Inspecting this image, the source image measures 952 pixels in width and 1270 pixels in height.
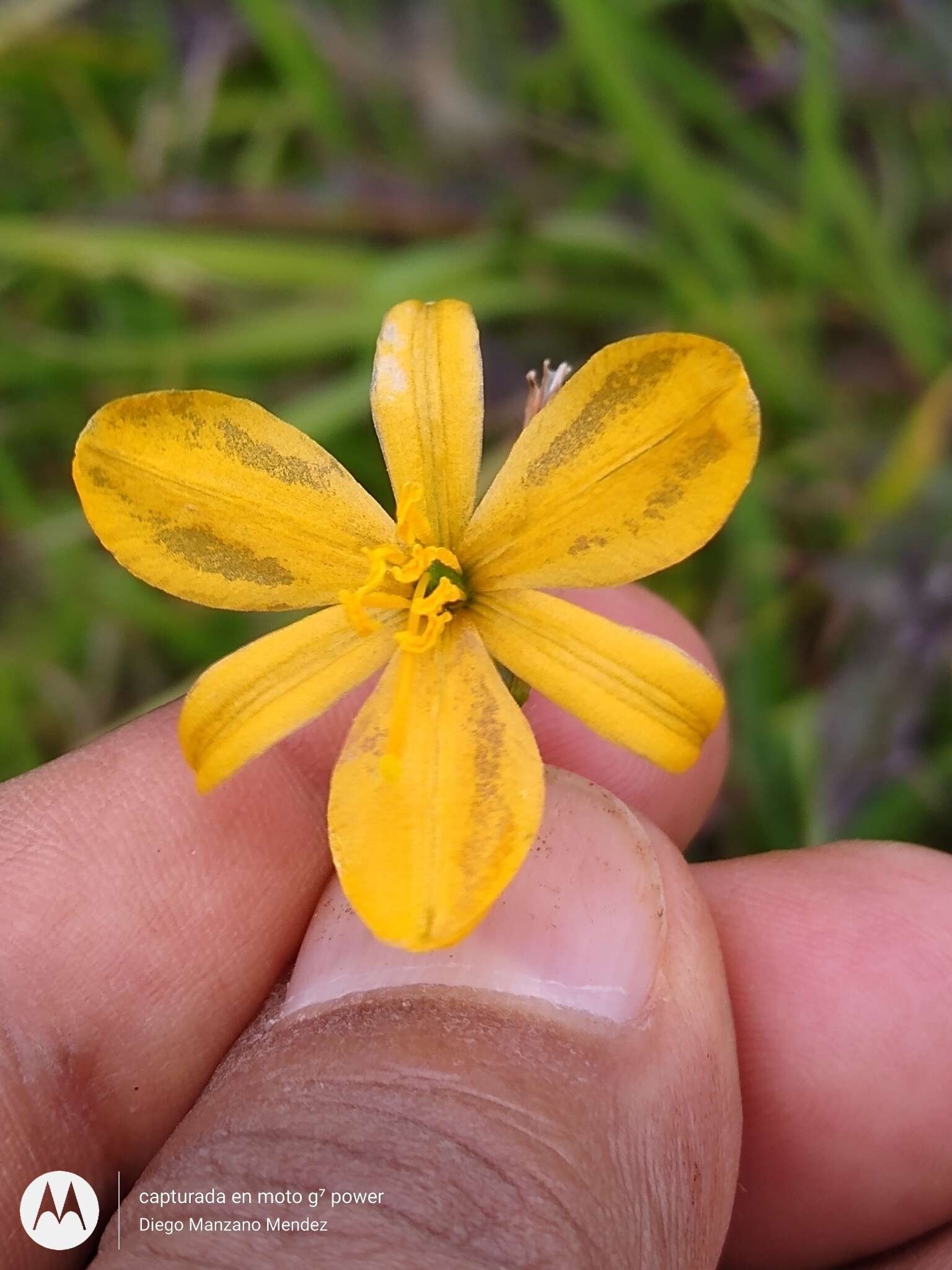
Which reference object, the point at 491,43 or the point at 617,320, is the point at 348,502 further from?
the point at 491,43

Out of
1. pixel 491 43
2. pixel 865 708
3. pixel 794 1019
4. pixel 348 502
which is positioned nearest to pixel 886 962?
pixel 794 1019

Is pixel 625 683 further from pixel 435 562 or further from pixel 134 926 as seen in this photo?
pixel 134 926

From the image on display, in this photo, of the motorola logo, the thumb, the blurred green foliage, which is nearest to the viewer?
the thumb

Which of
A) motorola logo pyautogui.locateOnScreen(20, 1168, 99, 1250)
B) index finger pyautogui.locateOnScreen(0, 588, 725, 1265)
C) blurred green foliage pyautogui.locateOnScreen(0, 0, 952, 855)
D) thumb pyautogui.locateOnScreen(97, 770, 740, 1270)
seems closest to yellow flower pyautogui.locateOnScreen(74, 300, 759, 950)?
thumb pyautogui.locateOnScreen(97, 770, 740, 1270)

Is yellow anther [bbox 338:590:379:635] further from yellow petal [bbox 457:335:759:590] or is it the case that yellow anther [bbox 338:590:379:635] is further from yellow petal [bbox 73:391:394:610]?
yellow petal [bbox 457:335:759:590]

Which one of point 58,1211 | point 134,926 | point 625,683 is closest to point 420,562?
point 625,683

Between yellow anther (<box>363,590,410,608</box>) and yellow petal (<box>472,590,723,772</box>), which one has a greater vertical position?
yellow anther (<box>363,590,410,608</box>)
